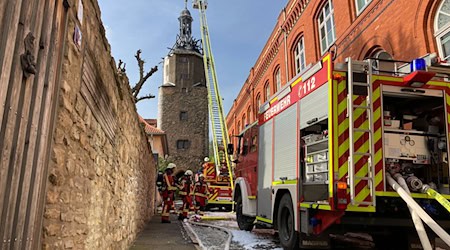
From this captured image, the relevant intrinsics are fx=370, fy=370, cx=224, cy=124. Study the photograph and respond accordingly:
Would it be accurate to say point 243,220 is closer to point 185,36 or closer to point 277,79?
point 277,79

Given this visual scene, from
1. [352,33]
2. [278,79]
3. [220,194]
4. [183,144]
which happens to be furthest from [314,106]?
[183,144]

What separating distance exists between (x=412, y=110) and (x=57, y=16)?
5.71 m

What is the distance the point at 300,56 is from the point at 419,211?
13.6m

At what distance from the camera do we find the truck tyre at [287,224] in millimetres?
6176

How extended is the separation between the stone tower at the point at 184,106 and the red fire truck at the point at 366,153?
36.3 meters

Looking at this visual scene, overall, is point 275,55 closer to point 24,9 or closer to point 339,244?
point 339,244

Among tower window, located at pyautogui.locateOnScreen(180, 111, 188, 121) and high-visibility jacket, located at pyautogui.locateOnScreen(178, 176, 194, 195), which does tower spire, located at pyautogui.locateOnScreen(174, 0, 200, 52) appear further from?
high-visibility jacket, located at pyautogui.locateOnScreen(178, 176, 194, 195)

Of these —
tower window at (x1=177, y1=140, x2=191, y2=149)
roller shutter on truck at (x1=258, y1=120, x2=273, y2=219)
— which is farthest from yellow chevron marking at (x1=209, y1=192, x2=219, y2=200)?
tower window at (x1=177, y1=140, x2=191, y2=149)

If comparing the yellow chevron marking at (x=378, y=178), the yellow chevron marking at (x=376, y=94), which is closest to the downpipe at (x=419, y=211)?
the yellow chevron marking at (x=378, y=178)

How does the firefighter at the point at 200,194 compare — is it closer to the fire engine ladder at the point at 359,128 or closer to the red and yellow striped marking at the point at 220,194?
the red and yellow striped marking at the point at 220,194

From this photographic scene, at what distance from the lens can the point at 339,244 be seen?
7.32m

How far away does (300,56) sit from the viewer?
57.1ft

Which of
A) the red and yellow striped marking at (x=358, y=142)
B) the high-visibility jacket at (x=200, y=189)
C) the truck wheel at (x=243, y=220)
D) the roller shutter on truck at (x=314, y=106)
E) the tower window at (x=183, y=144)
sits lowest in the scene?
the truck wheel at (x=243, y=220)

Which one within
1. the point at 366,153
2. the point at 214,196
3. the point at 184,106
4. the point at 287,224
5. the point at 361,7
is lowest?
the point at 287,224
